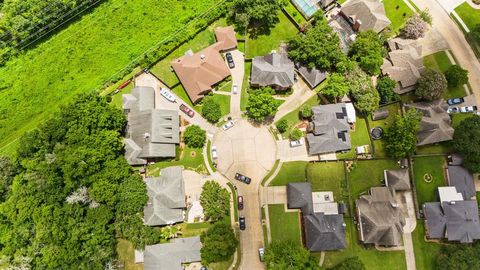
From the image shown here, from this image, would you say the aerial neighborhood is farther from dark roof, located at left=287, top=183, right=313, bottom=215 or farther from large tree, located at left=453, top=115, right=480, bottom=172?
dark roof, located at left=287, top=183, right=313, bottom=215

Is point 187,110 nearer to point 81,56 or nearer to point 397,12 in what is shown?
point 81,56

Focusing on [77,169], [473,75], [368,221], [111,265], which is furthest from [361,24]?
[111,265]

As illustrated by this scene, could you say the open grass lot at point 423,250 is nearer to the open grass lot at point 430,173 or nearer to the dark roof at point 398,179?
the open grass lot at point 430,173

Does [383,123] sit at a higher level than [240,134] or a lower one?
higher

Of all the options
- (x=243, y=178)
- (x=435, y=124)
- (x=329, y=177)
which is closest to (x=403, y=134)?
(x=435, y=124)

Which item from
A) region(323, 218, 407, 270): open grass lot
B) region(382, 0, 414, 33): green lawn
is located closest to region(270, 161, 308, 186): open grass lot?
region(323, 218, 407, 270): open grass lot

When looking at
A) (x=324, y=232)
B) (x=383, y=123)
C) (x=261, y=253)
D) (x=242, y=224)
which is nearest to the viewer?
(x=324, y=232)
